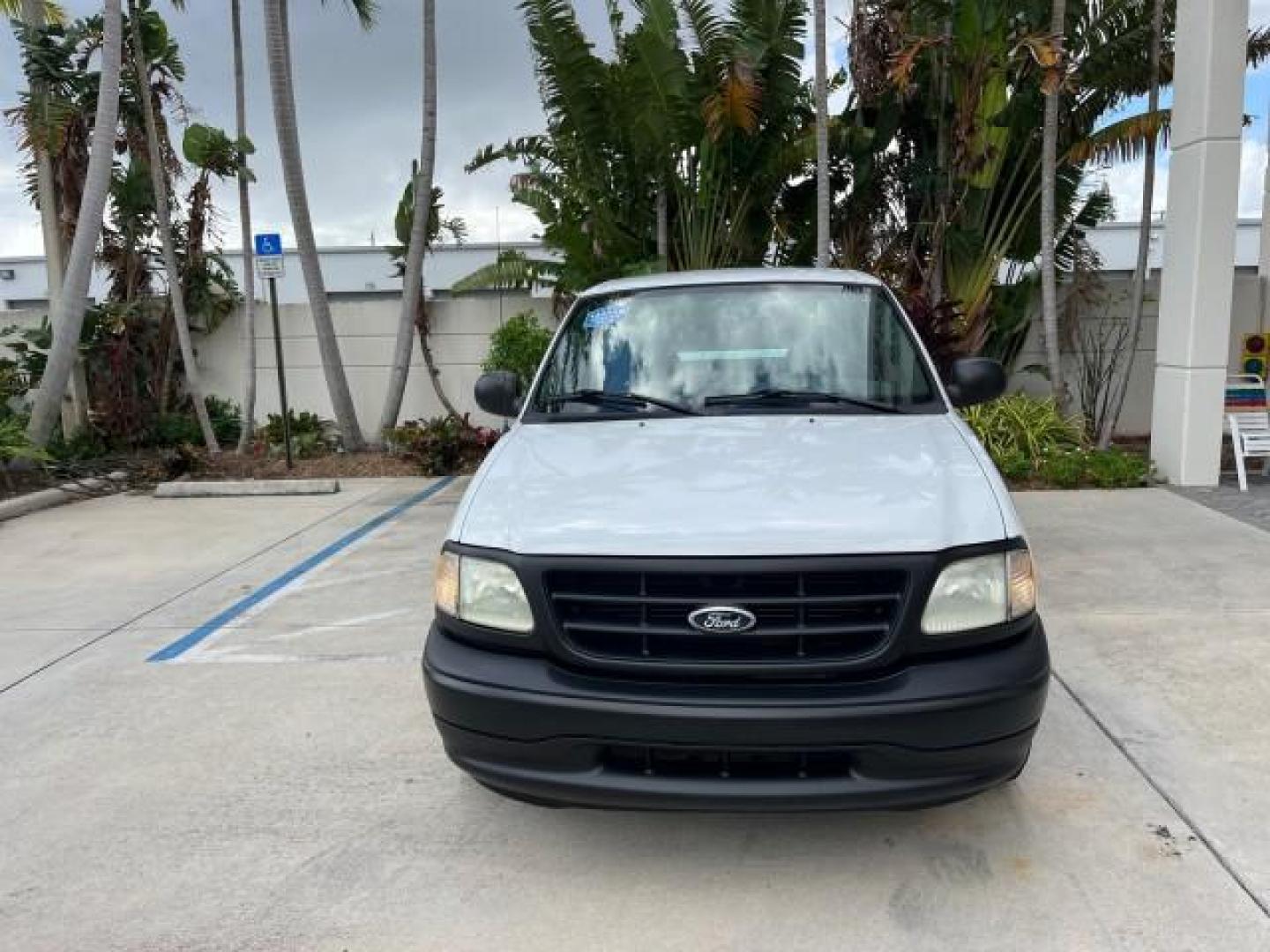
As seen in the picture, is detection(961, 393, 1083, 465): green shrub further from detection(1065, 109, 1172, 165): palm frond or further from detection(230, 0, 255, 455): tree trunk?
detection(230, 0, 255, 455): tree trunk

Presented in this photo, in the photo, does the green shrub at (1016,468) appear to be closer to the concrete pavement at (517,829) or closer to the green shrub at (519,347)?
the concrete pavement at (517,829)

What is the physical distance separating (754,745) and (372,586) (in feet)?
14.0

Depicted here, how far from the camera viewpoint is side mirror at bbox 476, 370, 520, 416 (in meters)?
4.35

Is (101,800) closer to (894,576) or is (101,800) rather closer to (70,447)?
(894,576)

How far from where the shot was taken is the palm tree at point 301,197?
9.91 metres

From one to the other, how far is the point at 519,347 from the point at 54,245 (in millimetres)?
5702

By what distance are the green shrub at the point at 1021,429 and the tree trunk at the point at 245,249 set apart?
805 cm

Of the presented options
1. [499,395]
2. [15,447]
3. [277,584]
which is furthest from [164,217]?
[499,395]

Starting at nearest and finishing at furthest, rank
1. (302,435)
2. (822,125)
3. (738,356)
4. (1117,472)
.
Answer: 1. (738,356)
2. (1117,472)
3. (822,125)
4. (302,435)

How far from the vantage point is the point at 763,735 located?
2.48 meters

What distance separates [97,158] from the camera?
9.46m

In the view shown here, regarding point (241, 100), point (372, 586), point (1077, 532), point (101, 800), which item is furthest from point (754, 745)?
point (241, 100)

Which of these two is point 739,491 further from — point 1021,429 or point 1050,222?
point 1050,222

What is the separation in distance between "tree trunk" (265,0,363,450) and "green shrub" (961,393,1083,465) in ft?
23.0
